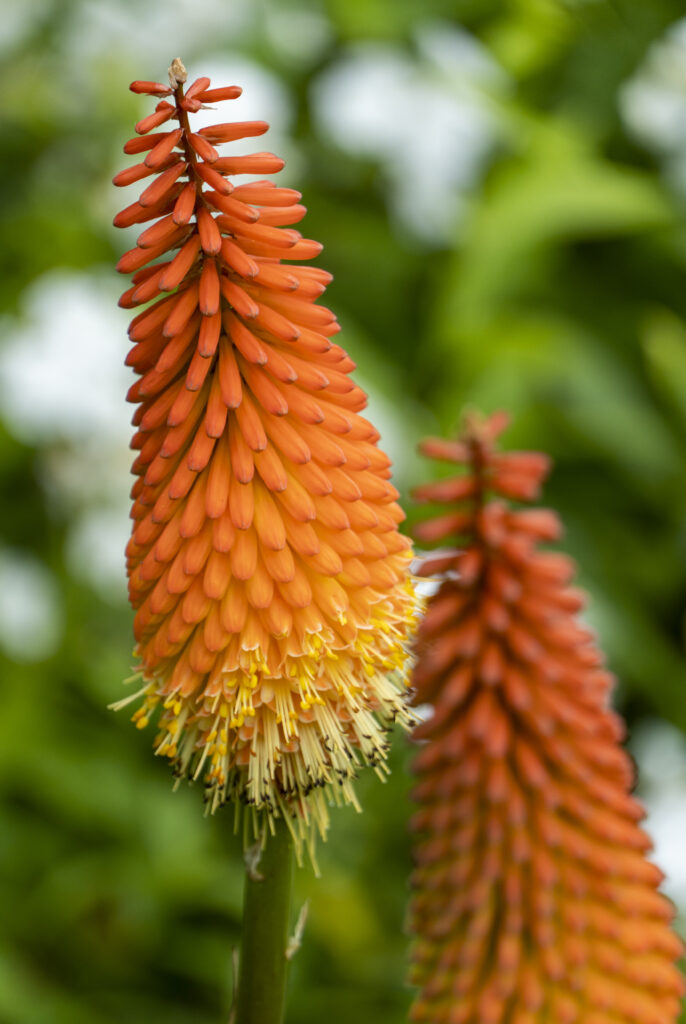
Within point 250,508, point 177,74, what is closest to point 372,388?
point 250,508

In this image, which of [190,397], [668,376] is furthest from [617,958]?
[668,376]

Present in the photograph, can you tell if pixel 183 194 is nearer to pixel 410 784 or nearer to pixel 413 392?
pixel 410 784

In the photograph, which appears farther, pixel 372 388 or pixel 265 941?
pixel 372 388

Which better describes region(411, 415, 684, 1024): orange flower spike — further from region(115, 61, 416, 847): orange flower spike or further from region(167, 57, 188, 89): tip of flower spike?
region(167, 57, 188, 89): tip of flower spike

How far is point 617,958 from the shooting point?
1.57m

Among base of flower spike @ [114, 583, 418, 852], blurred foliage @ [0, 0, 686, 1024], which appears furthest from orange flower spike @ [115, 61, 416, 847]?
blurred foliage @ [0, 0, 686, 1024]

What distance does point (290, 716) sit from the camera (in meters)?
1.20

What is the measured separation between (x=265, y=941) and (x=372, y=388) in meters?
3.03

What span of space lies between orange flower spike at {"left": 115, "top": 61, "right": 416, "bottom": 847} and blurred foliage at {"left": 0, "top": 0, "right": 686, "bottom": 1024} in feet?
7.08

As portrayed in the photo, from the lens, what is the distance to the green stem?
45.4 inches

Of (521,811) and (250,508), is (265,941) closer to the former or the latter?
(250,508)

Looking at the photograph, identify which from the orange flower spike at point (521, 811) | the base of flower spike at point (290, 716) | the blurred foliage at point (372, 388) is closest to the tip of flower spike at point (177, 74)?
the base of flower spike at point (290, 716)

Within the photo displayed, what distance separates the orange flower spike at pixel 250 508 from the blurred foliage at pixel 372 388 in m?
2.16

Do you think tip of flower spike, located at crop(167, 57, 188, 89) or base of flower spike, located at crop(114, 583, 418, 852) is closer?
tip of flower spike, located at crop(167, 57, 188, 89)
